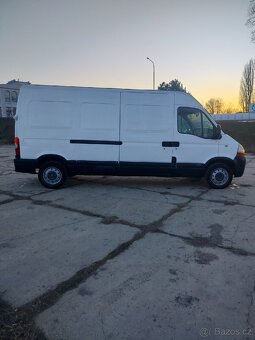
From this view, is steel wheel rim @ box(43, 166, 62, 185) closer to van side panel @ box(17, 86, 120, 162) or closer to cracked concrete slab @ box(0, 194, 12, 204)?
van side panel @ box(17, 86, 120, 162)

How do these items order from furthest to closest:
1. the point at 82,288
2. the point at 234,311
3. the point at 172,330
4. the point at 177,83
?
1. the point at 177,83
2. the point at 82,288
3. the point at 234,311
4. the point at 172,330

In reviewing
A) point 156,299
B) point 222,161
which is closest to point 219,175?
point 222,161

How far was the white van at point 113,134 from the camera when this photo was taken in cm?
743

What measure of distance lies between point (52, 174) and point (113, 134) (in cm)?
194

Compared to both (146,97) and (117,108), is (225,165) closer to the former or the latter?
(146,97)

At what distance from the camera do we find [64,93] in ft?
24.4

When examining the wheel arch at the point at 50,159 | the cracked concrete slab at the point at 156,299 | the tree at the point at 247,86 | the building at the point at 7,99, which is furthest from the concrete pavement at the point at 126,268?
the building at the point at 7,99

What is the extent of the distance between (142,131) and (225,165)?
2.44 m

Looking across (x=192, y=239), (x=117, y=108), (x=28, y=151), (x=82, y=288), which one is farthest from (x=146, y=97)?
(x=82, y=288)

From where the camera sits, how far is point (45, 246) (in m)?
4.23

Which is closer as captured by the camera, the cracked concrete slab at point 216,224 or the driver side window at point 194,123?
the cracked concrete slab at point 216,224

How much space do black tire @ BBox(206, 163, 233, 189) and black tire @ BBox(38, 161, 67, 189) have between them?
394 cm

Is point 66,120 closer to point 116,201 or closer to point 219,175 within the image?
point 116,201

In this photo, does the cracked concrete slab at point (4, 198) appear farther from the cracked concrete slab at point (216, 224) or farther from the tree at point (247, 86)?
the tree at point (247, 86)
